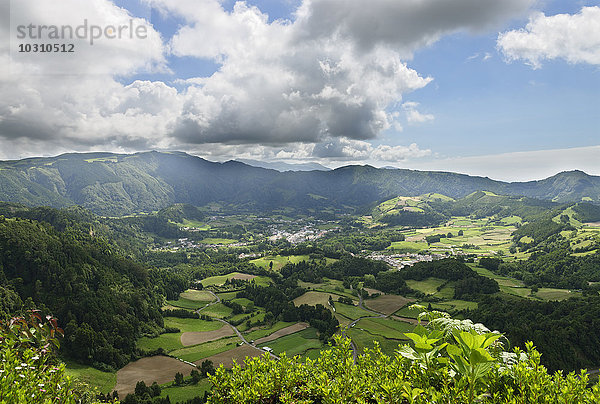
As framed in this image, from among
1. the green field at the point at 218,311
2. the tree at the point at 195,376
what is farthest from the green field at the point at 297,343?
the green field at the point at 218,311

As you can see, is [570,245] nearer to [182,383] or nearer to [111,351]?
[182,383]

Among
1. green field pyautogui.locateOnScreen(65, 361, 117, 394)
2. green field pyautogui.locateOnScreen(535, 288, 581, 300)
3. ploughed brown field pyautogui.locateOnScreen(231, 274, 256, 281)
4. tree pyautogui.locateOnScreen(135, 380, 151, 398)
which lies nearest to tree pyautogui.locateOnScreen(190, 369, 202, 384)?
tree pyautogui.locateOnScreen(135, 380, 151, 398)

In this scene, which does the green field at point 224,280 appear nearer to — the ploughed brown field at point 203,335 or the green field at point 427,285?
the ploughed brown field at point 203,335

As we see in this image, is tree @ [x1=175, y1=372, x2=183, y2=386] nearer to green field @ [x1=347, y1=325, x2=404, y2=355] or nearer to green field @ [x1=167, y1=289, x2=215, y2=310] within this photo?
green field @ [x1=347, y1=325, x2=404, y2=355]

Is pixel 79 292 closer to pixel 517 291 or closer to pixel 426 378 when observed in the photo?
pixel 426 378

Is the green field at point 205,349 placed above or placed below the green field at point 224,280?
above
